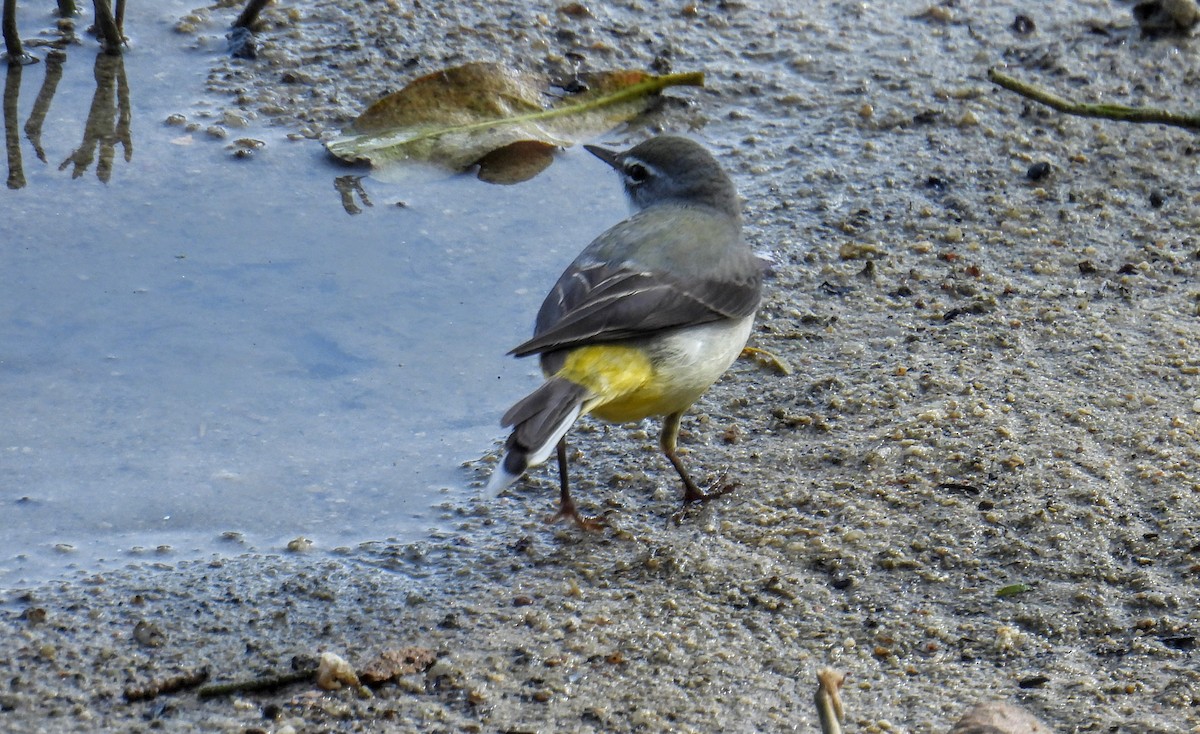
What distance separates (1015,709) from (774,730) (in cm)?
62

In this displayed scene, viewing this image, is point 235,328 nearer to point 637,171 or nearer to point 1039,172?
point 637,171

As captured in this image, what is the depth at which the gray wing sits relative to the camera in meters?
4.80

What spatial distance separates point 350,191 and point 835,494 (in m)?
2.72

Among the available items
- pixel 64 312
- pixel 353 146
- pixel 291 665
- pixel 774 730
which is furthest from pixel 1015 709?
pixel 353 146

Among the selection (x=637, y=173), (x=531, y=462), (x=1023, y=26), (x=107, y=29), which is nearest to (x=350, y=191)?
(x=637, y=173)

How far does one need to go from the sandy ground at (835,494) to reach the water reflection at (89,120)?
553 millimetres

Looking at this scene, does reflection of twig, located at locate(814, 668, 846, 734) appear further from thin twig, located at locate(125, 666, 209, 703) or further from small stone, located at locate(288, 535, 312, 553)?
small stone, located at locate(288, 535, 312, 553)

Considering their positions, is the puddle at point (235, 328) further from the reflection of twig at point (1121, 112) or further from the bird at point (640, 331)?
the reflection of twig at point (1121, 112)

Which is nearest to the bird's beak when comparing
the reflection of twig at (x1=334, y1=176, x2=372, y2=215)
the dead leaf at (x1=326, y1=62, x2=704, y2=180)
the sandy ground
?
the dead leaf at (x1=326, y1=62, x2=704, y2=180)

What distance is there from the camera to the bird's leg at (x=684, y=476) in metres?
4.97

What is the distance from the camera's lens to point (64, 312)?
5.44 metres

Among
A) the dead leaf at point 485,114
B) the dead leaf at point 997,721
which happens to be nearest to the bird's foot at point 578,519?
the dead leaf at point 997,721

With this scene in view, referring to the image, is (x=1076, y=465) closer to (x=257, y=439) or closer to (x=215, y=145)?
(x=257, y=439)

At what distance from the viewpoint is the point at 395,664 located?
4.00m
